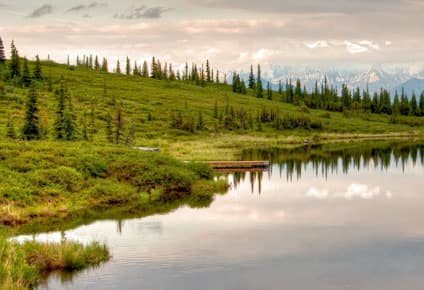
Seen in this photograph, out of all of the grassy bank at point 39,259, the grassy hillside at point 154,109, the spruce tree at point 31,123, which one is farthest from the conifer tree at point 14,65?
the grassy bank at point 39,259

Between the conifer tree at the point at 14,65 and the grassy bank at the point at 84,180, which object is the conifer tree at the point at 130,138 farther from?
the conifer tree at the point at 14,65

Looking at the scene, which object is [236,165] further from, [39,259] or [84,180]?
[39,259]

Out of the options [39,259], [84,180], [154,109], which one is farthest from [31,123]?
[154,109]

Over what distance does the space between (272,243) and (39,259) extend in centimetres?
1163

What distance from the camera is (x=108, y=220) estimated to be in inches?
1405

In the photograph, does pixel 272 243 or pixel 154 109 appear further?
pixel 154 109

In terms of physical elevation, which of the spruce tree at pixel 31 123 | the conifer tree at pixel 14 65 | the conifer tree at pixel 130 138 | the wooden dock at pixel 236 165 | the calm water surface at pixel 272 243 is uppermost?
the conifer tree at pixel 14 65

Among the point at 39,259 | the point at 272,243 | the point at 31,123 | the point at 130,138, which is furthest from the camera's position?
the point at 130,138

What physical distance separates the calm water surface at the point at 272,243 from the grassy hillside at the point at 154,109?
5084 cm

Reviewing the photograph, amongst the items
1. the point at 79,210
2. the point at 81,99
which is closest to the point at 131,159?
the point at 79,210

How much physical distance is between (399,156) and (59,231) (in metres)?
63.6

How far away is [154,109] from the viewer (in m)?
144

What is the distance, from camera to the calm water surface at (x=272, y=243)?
923 inches

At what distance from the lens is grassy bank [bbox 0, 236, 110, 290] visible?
68.1 feet
